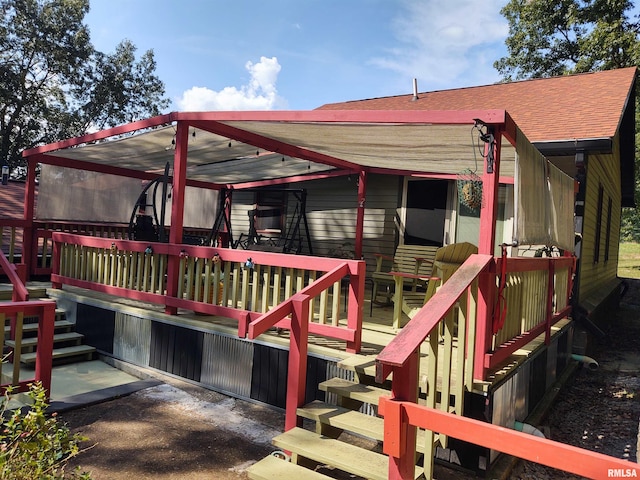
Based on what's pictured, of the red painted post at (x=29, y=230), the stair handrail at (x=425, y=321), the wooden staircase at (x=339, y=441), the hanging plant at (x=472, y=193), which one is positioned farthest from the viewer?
the red painted post at (x=29, y=230)

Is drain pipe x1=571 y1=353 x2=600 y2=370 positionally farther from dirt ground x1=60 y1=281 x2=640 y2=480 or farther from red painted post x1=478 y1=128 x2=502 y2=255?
red painted post x1=478 y1=128 x2=502 y2=255

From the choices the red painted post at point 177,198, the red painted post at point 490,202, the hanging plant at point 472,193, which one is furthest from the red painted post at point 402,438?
the hanging plant at point 472,193

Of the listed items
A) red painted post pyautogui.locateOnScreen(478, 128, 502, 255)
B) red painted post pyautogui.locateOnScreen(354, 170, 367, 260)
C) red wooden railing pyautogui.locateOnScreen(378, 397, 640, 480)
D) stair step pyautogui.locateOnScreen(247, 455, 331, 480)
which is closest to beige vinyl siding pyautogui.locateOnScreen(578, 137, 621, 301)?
red painted post pyautogui.locateOnScreen(354, 170, 367, 260)

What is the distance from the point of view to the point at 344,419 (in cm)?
311

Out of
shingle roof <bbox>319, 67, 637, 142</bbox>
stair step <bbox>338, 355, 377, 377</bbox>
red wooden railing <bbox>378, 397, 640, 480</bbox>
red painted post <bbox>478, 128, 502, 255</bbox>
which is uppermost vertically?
shingle roof <bbox>319, 67, 637, 142</bbox>

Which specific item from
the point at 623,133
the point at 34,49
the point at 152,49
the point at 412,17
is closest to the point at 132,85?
the point at 152,49

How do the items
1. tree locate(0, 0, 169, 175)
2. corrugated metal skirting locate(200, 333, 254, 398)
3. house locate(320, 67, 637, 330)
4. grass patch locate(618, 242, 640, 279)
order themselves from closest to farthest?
corrugated metal skirting locate(200, 333, 254, 398) → house locate(320, 67, 637, 330) → tree locate(0, 0, 169, 175) → grass patch locate(618, 242, 640, 279)

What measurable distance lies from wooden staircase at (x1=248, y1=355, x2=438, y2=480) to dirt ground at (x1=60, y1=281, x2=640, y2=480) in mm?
382

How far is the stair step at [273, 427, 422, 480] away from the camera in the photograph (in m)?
2.62

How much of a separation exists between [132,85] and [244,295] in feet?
82.6

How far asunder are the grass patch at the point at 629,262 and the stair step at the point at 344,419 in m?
21.0

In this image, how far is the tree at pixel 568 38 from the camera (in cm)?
1695

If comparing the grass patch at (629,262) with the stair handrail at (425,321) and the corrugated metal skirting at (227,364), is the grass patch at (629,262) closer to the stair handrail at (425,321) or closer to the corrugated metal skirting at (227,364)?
the corrugated metal skirting at (227,364)

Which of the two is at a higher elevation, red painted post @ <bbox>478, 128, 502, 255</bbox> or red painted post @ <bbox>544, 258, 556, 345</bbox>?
red painted post @ <bbox>478, 128, 502, 255</bbox>
